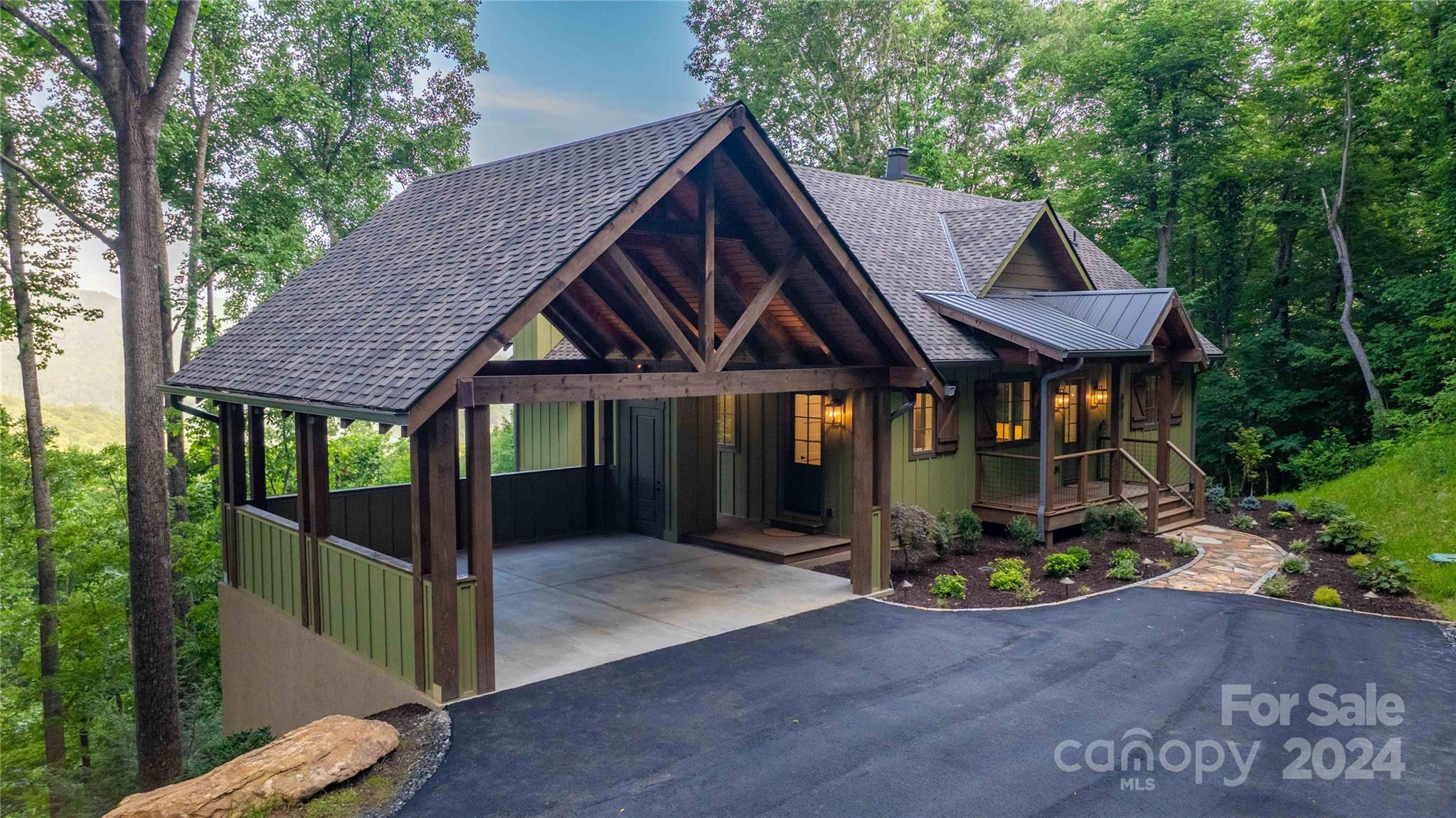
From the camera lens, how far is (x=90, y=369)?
34.1 meters

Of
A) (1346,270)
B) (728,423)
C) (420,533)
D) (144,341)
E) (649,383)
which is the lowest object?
(420,533)

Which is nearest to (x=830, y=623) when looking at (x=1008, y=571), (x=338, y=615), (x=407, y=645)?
(x=1008, y=571)

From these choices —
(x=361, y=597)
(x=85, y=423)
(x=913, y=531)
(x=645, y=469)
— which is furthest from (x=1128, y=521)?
(x=85, y=423)

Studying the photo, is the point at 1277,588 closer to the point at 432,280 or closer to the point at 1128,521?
the point at 1128,521

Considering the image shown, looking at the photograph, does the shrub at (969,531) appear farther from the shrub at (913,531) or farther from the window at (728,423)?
the window at (728,423)

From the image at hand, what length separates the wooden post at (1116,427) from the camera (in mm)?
12633

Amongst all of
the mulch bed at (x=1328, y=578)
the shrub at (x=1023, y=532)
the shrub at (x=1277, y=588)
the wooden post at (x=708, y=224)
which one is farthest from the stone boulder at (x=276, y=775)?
the mulch bed at (x=1328, y=578)

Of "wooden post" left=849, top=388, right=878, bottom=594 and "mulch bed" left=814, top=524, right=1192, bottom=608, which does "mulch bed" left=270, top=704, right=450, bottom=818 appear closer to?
"wooden post" left=849, top=388, right=878, bottom=594

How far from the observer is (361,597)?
23.9ft

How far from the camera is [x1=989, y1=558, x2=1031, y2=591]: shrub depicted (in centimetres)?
969

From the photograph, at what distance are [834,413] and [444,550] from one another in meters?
6.60

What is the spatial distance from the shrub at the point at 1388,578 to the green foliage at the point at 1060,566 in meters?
3.21

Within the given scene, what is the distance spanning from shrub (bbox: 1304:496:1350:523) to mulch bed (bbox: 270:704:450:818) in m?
14.0

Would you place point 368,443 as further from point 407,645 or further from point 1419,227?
point 1419,227
